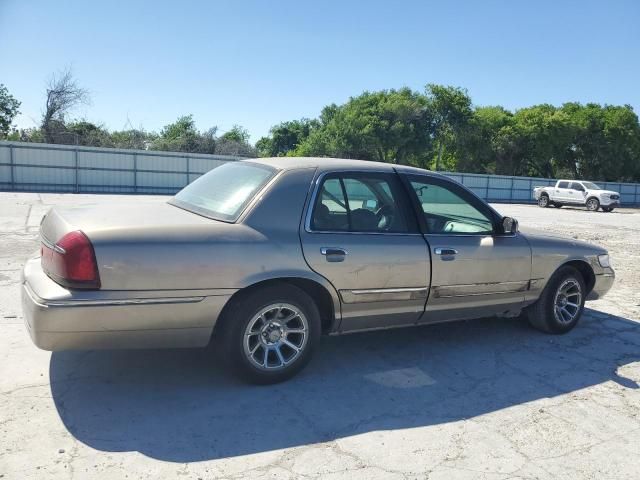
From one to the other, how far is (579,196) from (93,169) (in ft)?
88.4

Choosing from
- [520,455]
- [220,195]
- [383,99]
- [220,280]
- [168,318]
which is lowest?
[520,455]

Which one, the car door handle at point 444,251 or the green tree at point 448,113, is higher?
the green tree at point 448,113

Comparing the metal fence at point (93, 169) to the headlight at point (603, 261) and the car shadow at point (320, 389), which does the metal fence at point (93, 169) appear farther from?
the headlight at point (603, 261)

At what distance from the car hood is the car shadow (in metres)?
0.90

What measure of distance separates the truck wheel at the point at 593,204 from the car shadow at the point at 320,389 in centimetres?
2783

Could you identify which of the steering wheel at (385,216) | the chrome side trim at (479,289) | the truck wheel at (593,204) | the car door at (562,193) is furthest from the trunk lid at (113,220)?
the car door at (562,193)

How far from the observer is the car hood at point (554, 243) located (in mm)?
4934

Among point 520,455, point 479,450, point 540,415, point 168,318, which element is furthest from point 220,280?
point 540,415

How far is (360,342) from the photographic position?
4.84 m

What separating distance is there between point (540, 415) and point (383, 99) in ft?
135

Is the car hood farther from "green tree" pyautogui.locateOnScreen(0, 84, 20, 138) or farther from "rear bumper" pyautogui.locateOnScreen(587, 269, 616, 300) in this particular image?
"green tree" pyautogui.locateOnScreen(0, 84, 20, 138)

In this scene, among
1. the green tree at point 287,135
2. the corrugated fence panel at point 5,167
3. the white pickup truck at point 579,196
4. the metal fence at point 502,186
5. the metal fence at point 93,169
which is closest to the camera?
the corrugated fence panel at point 5,167

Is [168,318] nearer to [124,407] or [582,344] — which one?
[124,407]

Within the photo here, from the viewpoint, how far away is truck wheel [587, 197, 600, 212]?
98.0ft
